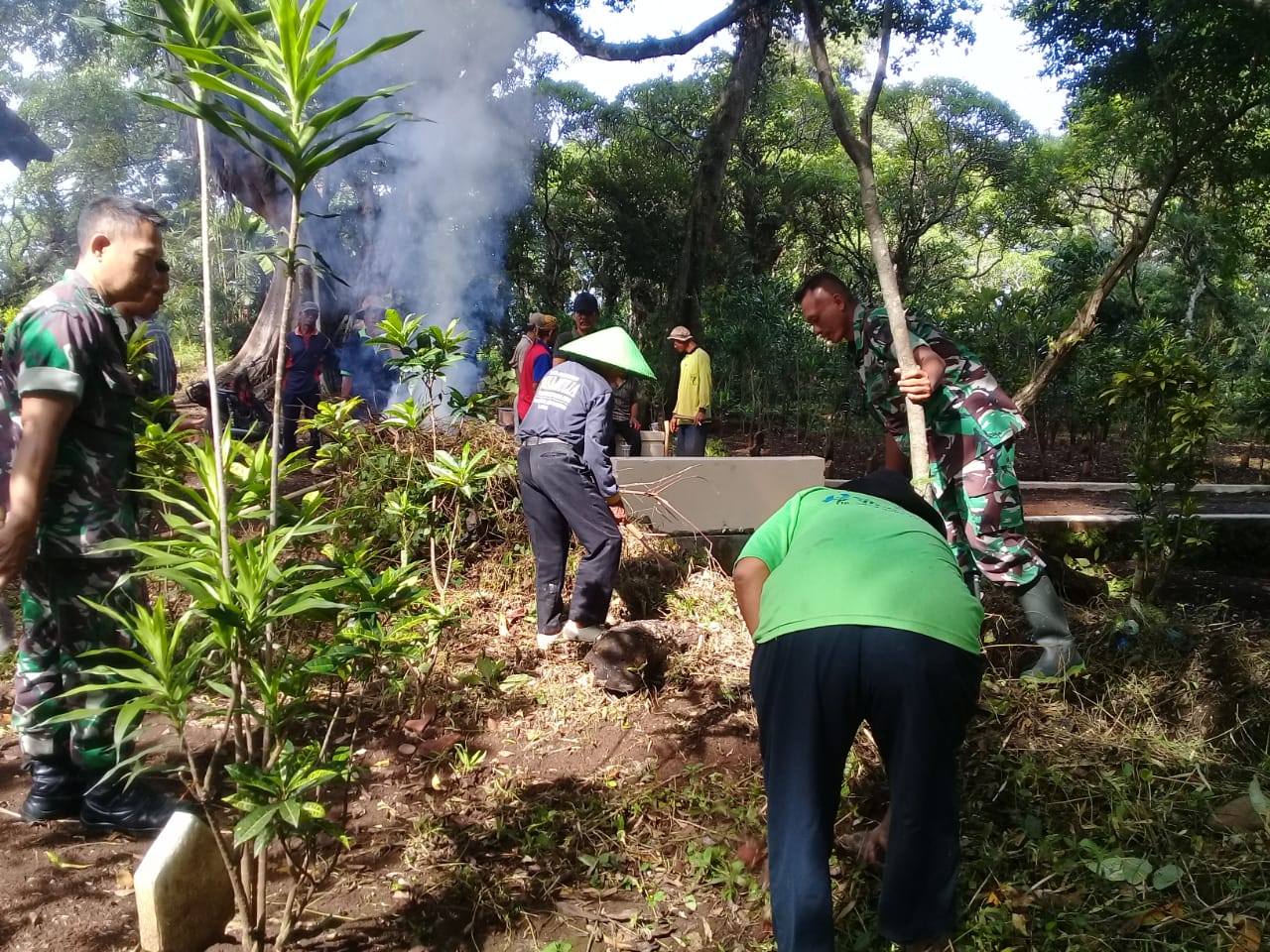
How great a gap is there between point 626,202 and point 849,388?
7.69 metres

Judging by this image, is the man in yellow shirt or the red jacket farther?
Result: the man in yellow shirt

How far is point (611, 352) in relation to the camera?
4.00 meters

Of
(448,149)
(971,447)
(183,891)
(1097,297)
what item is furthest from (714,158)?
(183,891)

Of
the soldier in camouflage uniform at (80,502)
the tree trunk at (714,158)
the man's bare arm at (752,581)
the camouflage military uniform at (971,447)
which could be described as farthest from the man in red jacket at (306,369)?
the tree trunk at (714,158)

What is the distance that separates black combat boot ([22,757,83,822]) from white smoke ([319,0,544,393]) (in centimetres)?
861

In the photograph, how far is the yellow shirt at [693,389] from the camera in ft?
24.5

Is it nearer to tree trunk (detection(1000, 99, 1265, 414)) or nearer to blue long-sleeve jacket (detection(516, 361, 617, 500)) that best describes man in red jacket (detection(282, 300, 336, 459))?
blue long-sleeve jacket (detection(516, 361, 617, 500))

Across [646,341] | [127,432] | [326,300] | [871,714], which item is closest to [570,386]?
[127,432]

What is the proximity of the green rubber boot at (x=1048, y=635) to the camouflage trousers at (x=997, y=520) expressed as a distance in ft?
0.26

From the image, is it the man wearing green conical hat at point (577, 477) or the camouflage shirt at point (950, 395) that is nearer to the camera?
the camouflage shirt at point (950, 395)

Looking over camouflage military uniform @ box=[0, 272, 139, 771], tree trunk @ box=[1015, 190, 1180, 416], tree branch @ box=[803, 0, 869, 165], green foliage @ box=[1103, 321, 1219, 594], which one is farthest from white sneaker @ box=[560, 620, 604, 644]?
tree trunk @ box=[1015, 190, 1180, 416]

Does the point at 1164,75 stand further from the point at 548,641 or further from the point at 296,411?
the point at 296,411

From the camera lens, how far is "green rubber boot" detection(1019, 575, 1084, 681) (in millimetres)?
3518

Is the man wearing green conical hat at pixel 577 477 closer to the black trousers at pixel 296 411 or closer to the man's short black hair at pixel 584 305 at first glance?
the man's short black hair at pixel 584 305
